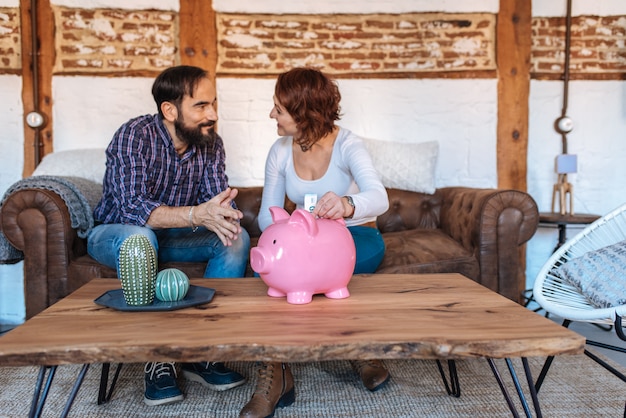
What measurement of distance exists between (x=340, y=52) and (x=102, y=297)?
2.51m

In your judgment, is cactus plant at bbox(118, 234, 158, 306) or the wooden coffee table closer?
the wooden coffee table

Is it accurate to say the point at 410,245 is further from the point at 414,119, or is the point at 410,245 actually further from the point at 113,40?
the point at 113,40

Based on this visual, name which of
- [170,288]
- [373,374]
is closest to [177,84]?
[170,288]

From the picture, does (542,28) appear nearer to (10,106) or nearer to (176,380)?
(176,380)

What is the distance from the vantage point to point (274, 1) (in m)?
3.31

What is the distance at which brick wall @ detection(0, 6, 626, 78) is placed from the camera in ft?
10.6

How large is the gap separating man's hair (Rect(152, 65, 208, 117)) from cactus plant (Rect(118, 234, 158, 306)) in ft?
3.31

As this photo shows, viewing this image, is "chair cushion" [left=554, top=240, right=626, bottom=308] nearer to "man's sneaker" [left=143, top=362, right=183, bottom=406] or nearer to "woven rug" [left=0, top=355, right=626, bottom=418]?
"woven rug" [left=0, top=355, right=626, bottom=418]

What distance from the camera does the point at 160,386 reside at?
5.67ft

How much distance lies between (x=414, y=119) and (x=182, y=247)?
6.38ft

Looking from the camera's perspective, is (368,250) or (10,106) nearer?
(368,250)

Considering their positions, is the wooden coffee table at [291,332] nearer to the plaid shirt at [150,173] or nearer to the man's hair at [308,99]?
the plaid shirt at [150,173]

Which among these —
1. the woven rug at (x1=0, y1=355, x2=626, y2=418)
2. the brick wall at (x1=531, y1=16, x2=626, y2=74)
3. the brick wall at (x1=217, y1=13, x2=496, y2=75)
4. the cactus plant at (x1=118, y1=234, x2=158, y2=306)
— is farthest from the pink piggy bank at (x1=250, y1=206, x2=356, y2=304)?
the brick wall at (x1=531, y1=16, x2=626, y2=74)

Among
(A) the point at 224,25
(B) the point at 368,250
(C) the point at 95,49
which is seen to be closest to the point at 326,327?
(B) the point at 368,250
